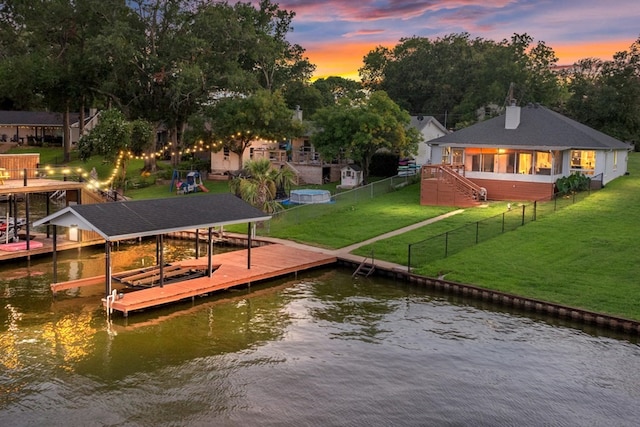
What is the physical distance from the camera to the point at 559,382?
1803 cm

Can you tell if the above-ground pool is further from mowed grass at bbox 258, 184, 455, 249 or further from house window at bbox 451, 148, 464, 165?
house window at bbox 451, 148, 464, 165

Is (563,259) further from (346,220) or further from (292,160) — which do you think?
(292,160)

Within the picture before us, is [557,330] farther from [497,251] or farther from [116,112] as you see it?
[116,112]

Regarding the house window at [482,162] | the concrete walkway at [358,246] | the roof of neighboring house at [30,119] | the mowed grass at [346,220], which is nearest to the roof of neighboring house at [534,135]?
the house window at [482,162]

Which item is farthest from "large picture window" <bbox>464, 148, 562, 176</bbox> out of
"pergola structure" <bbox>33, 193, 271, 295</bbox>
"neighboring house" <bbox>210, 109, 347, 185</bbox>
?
"pergola structure" <bbox>33, 193, 271, 295</bbox>

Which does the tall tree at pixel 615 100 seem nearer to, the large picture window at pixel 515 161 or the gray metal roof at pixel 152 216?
the large picture window at pixel 515 161

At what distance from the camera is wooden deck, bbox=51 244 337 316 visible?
24297 millimetres

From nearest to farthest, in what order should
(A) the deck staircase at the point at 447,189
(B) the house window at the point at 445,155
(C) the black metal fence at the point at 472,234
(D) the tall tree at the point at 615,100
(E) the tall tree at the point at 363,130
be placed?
(C) the black metal fence at the point at 472,234, (A) the deck staircase at the point at 447,189, (B) the house window at the point at 445,155, (E) the tall tree at the point at 363,130, (D) the tall tree at the point at 615,100

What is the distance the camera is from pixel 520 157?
45.9 m

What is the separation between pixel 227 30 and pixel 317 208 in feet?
93.1

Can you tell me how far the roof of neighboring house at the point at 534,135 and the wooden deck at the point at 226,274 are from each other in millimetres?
20002

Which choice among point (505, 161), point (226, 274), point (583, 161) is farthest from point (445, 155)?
point (226, 274)

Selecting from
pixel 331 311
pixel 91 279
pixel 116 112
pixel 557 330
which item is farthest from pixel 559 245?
pixel 116 112

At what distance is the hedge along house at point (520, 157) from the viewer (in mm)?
44688
